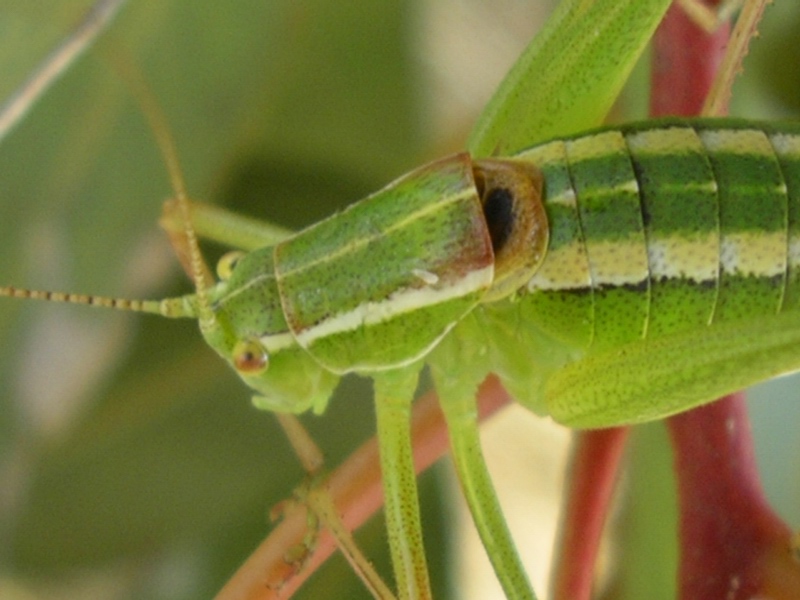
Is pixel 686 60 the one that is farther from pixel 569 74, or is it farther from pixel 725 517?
pixel 725 517

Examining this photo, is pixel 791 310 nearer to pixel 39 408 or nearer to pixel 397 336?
pixel 397 336

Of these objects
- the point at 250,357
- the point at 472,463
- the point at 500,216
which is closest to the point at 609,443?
the point at 472,463

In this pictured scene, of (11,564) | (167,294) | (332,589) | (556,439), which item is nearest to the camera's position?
(332,589)

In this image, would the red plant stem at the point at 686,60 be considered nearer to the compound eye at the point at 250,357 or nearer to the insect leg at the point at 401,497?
the insect leg at the point at 401,497

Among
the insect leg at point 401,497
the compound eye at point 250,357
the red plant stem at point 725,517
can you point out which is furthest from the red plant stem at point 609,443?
the compound eye at point 250,357

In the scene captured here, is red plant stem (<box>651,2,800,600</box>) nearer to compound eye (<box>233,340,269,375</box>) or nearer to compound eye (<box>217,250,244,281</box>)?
compound eye (<box>233,340,269,375</box>)

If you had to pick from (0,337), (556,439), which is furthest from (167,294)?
(556,439)
